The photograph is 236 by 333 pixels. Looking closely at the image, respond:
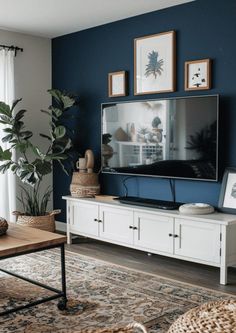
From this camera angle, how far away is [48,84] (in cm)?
587

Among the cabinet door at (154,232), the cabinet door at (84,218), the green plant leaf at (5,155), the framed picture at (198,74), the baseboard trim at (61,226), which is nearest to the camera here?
the cabinet door at (154,232)

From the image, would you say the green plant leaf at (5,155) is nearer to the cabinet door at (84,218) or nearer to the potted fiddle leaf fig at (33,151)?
the potted fiddle leaf fig at (33,151)

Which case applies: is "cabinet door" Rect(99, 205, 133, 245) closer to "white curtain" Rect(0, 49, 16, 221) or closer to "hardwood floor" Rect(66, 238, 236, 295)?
"hardwood floor" Rect(66, 238, 236, 295)

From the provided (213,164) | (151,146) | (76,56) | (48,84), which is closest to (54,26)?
(76,56)

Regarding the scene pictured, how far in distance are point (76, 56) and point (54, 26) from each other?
46cm

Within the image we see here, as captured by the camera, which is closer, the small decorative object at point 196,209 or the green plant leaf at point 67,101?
the small decorative object at point 196,209

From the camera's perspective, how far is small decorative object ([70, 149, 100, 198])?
16.4 feet

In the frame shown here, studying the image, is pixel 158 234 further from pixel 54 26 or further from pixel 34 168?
pixel 54 26

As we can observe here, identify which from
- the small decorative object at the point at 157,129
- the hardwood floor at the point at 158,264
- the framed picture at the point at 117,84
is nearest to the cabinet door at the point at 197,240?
the hardwood floor at the point at 158,264

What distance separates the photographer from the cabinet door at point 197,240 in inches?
147

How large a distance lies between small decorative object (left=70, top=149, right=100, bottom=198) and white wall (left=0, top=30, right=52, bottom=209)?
89cm

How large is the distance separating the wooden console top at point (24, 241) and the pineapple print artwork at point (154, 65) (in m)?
2.14

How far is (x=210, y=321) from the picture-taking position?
1.65m

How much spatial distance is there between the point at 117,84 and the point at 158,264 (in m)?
2.01
